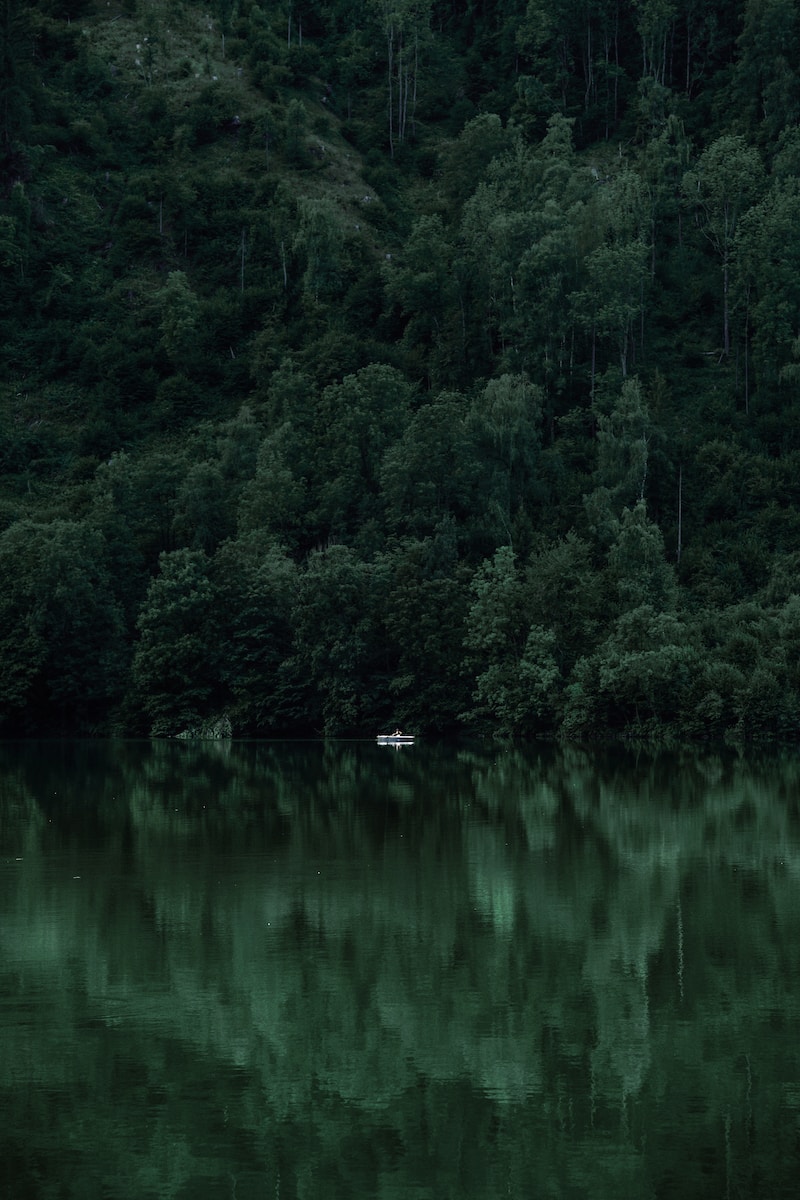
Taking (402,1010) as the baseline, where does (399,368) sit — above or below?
above

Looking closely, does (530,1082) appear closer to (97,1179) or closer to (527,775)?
(97,1179)

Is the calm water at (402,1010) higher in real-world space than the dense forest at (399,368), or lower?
lower

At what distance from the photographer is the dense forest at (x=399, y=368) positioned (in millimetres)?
102812

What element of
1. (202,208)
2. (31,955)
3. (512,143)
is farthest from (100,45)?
(31,955)

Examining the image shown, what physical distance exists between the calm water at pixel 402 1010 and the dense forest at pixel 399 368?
52.4 meters

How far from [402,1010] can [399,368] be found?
115m

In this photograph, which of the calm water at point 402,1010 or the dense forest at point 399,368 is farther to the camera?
the dense forest at point 399,368

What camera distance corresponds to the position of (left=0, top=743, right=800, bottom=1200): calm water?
18266 millimetres

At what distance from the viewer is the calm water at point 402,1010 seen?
59.9ft

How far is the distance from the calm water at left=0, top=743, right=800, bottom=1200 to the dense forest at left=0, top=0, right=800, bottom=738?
52.4m

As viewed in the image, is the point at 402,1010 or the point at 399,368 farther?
the point at 399,368

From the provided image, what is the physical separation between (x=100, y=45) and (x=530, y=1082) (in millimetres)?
174863

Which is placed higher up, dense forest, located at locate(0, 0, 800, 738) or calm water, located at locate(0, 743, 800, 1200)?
dense forest, located at locate(0, 0, 800, 738)

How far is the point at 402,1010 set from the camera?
2461 cm
